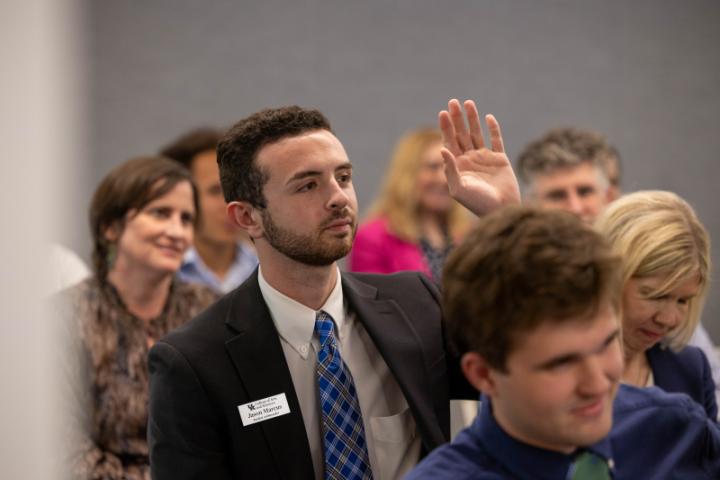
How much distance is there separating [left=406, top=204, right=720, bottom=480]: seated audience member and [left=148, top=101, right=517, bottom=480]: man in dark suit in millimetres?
476

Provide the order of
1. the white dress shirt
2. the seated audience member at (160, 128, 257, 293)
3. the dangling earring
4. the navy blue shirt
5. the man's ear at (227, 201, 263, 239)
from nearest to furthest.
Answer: the navy blue shirt, the white dress shirt, the man's ear at (227, 201, 263, 239), the dangling earring, the seated audience member at (160, 128, 257, 293)

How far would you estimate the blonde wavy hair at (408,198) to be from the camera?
373cm

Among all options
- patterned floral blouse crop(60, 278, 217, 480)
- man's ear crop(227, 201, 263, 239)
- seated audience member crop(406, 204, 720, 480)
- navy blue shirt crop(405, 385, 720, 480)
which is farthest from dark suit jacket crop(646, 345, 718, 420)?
patterned floral blouse crop(60, 278, 217, 480)

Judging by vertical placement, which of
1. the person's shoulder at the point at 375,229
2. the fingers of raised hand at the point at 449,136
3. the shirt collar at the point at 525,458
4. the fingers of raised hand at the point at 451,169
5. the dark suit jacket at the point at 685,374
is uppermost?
the fingers of raised hand at the point at 449,136

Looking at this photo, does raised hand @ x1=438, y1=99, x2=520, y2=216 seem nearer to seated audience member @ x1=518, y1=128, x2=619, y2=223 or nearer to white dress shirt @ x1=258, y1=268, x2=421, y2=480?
white dress shirt @ x1=258, y1=268, x2=421, y2=480

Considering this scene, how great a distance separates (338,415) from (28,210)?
3.42ft

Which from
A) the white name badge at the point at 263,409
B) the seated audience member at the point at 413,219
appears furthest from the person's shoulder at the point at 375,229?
the white name badge at the point at 263,409

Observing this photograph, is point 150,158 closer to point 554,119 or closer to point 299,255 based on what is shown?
point 299,255

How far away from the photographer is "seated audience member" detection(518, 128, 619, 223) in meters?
3.27

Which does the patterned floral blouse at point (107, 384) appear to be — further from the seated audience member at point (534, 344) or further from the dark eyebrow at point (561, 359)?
the dark eyebrow at point (561, 359)

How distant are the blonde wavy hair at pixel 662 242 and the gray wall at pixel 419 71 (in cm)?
293

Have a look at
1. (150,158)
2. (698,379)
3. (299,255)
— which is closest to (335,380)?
(299,255)

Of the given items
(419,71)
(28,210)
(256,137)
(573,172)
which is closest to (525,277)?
(28,210)

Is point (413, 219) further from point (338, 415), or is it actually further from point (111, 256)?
point (338, 415)
